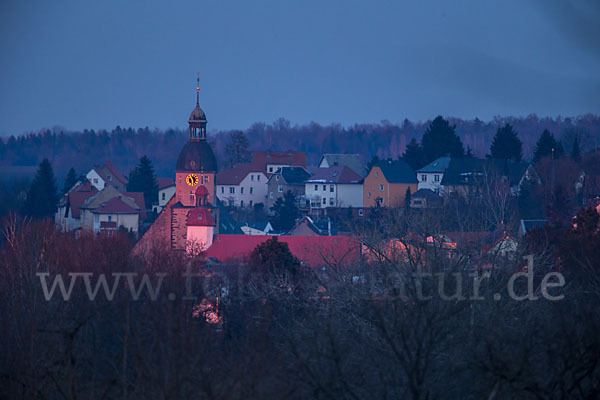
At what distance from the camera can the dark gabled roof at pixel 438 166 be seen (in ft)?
209

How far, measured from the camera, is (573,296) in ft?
62.4

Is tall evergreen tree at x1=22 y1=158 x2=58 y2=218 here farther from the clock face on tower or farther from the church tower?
the clock face on tower

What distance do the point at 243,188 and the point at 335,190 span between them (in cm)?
1320

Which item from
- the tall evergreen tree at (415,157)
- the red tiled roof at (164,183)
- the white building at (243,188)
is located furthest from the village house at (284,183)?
the tall evergreen tree at (415,157)

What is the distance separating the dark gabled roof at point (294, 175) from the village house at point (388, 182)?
9472mm

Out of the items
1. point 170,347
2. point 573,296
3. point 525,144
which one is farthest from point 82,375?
point 525,144

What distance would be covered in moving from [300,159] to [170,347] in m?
82.7

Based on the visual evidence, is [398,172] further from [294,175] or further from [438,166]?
[294,175]

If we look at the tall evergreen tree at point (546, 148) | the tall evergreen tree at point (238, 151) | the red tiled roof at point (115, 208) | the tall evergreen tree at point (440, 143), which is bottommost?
the red tiled roof at point (115, 208)

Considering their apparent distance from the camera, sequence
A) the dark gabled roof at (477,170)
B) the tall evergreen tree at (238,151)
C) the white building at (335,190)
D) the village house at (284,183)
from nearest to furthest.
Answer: the dark gabled roof at (477,170) < the white building at (335,190) < the village house at (284,183) < the tall evergreen tree at (238,151)

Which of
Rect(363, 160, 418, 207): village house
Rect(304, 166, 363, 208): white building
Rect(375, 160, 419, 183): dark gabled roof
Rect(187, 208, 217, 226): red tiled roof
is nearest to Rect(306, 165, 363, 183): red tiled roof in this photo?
Rect(304, 166, 363, 208): white building

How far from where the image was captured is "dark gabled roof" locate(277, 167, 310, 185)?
7594 centimetres

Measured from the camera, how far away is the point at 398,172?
65.5m

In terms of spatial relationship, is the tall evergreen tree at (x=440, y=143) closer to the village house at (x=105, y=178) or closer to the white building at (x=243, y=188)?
the white building at (x=243, y=188)
